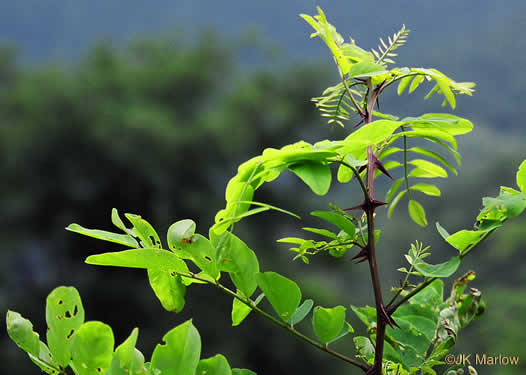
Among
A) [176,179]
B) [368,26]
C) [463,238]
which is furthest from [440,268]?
[368,26]

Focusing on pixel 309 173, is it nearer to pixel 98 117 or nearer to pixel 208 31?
pixel 98 117

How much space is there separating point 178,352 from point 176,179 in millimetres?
8980

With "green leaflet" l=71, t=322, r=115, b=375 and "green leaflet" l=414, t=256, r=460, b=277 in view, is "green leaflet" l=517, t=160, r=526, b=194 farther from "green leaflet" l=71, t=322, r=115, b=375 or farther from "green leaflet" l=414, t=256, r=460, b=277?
"green leaflet" l=71, t=322, r=115, b=375

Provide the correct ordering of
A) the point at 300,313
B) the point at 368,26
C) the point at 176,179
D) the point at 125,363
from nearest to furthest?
the point at 125,363, the point at 300,313, the point at 176,179, the point at 368,26

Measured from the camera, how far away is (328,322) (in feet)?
1.01

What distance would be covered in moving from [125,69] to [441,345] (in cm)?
998

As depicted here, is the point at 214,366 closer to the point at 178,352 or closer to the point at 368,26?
the point at 178,352

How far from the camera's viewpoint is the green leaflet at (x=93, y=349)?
24 cm

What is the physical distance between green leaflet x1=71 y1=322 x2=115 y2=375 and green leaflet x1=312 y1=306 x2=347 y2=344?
0.11m

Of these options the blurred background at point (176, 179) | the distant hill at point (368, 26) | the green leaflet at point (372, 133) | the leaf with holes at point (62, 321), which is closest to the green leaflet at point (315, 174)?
the green leaflet at point (372, 133)

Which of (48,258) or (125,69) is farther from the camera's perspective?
(125,69)

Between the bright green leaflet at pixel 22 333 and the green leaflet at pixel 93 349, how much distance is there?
2cm

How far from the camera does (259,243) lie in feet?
29.7

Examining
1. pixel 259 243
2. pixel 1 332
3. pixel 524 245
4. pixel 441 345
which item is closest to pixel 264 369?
pixel 259 243
